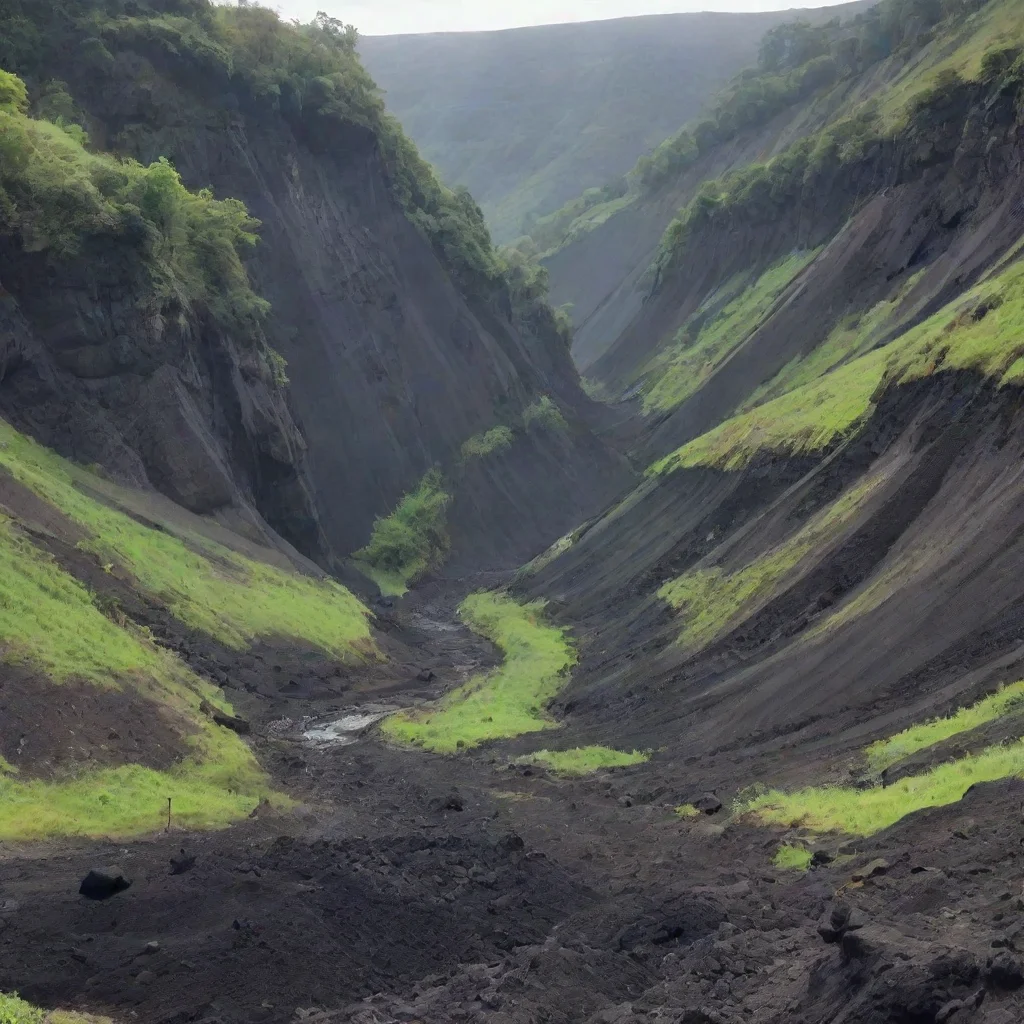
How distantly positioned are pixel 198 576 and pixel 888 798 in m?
25.5

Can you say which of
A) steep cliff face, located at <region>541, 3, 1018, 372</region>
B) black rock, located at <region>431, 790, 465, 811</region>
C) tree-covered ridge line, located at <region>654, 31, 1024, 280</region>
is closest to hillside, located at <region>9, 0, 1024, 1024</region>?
tree-covered ridge line, located at <region>654, 31, 1024, 280</region>

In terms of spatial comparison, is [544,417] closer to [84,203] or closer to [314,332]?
[314,332]

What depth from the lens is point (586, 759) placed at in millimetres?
29453

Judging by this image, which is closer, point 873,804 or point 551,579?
point 873,804

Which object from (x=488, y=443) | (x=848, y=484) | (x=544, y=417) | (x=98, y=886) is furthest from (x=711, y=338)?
(x=98, y=886)

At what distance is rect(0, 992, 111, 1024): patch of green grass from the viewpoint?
12.2m

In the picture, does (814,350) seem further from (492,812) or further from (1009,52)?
(492,812)

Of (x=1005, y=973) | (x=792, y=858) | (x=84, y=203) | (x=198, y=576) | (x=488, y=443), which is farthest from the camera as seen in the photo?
(x=488, y=443)

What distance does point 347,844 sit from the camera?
1994cm

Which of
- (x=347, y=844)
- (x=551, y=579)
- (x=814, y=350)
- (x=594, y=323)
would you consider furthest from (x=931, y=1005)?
(x=594, y=323)

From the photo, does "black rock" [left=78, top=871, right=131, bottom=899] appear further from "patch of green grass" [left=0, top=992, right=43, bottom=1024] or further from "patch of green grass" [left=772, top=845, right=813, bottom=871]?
"patch of green grass" [left=772, top=845, right=813, bottom=871]

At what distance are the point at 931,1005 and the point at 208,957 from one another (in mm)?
8651

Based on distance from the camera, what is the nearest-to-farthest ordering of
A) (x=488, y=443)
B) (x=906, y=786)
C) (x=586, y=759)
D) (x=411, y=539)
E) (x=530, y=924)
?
1. (x=530, y=924)
2. (x=906, y=786)
3. (x=586, y=759)
4. (x=411, y=539)
5. (x=488, y=443)

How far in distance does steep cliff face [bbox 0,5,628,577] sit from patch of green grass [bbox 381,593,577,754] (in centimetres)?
1141
